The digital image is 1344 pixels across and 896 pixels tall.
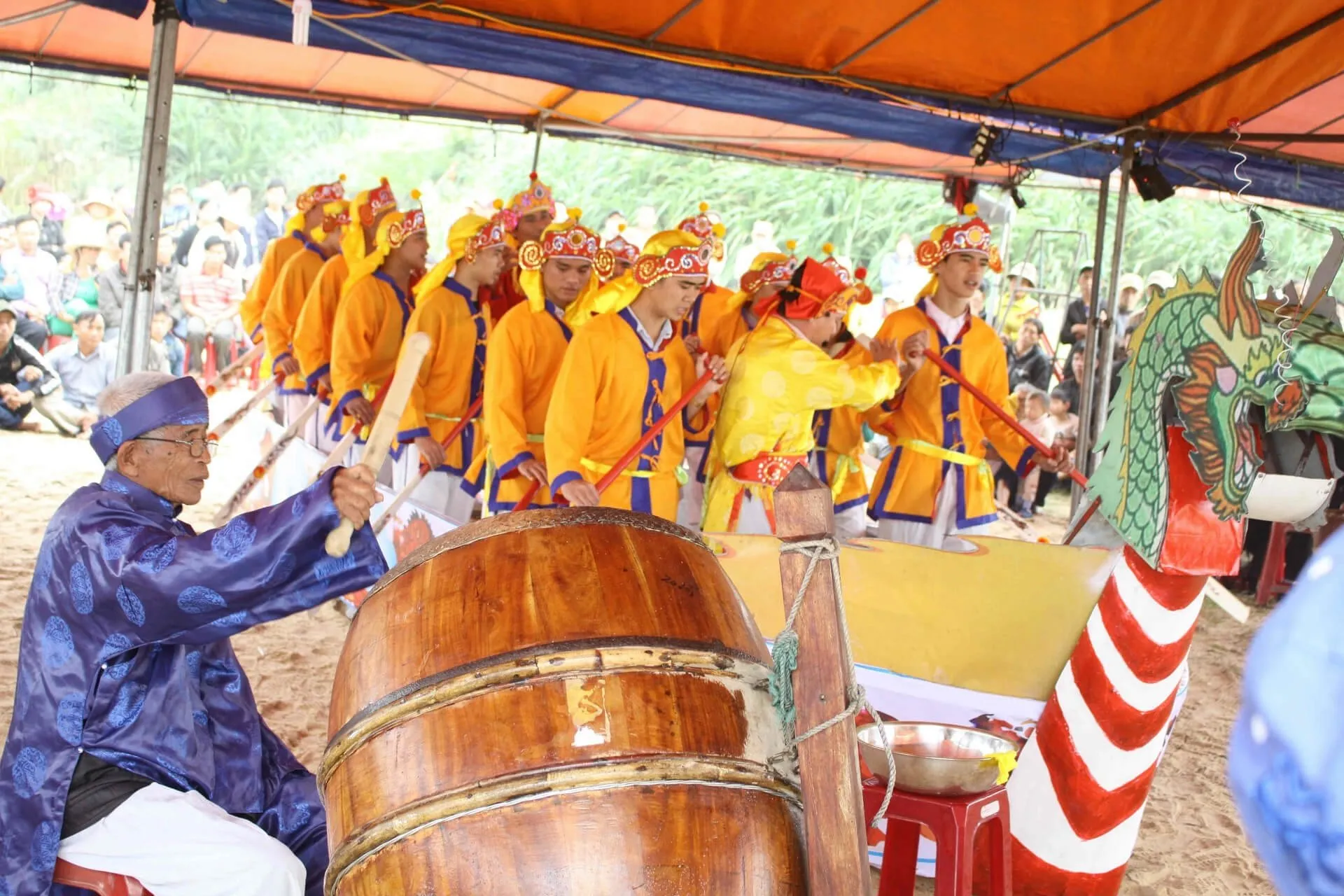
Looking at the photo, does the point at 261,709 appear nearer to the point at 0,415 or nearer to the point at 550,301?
the point at 550,301

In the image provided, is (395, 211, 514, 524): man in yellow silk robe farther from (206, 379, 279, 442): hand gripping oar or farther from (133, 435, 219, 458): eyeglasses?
(133, 435, 219, 458): eyeglasses

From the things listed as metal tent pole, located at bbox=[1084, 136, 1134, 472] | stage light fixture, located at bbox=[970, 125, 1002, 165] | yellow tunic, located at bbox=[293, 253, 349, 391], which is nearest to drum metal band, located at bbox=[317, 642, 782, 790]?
stage light fixture, located at bbox=[970, 125, 1002, 165]

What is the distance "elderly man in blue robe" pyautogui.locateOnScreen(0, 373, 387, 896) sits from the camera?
1932 mm

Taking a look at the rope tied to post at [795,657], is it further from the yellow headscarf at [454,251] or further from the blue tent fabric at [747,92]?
the yellow headscarf at [454,251]

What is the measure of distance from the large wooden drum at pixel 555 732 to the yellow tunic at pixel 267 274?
6.57m

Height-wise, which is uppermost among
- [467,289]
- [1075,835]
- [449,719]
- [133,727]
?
[467,289]

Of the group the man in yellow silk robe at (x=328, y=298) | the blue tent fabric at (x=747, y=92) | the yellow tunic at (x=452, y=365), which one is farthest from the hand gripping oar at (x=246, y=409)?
the blue tent fabric at (x=747, y=92)

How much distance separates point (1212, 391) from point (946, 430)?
9.17ft

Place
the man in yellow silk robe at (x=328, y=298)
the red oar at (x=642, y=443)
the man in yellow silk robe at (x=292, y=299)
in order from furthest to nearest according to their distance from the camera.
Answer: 1. the man in yellow silk robe at (x=292, y=299)
2. the man in yellow silk robe at (x=328, y=298)
3. the red oar at (x=642, y=443)

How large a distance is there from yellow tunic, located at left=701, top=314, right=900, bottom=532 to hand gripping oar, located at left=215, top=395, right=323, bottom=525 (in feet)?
8.69

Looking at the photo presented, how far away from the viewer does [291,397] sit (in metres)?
7.01

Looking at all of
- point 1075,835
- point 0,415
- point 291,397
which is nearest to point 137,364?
point 291,397

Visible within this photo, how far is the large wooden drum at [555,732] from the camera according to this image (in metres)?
1.32

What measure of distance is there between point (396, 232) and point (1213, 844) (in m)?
4.39
